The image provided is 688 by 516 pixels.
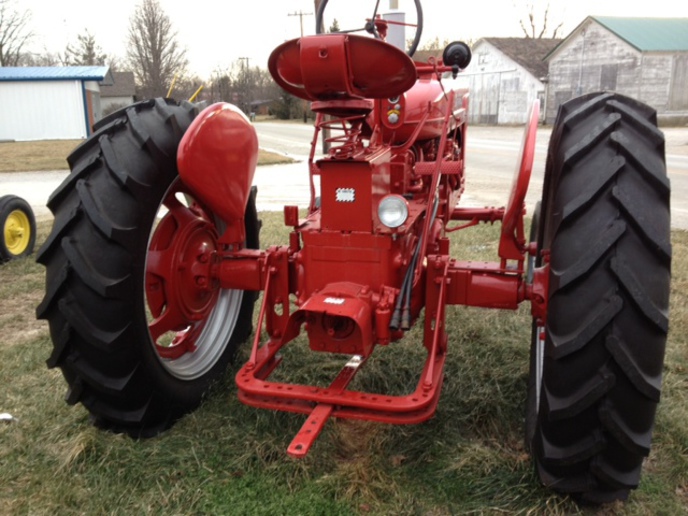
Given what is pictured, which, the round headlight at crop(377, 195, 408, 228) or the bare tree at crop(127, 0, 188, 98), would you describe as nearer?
the round headlight at crop(377, 195, 408, 228)

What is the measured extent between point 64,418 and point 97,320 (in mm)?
871

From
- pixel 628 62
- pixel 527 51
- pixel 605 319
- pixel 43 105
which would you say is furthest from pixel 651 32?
pixel 605 319

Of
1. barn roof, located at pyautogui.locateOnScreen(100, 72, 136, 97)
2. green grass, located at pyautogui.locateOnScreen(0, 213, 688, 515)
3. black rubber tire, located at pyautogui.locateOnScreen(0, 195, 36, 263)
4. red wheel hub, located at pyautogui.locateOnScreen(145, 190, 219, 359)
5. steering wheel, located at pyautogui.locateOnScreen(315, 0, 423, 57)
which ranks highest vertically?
barn roof, located at pyautogui.locateOnScreen(100, 72, 136, 97)

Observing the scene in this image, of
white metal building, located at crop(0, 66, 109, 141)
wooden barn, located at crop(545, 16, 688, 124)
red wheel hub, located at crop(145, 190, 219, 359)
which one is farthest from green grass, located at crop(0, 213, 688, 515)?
white metal building, located at crop(0, 66, 109, 141)

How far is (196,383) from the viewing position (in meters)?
3.27

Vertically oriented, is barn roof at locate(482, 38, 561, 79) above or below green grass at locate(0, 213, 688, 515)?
above

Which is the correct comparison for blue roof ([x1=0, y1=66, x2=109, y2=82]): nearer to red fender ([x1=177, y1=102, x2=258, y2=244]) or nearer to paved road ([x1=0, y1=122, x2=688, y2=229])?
paved road ([x1=0, y1=122, x2=688, y2=229])

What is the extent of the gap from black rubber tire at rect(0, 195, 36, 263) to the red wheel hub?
3907mm

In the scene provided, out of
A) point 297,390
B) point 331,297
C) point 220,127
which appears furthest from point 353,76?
point 297,390

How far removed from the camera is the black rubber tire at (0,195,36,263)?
21.1ft

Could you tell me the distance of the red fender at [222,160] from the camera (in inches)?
111

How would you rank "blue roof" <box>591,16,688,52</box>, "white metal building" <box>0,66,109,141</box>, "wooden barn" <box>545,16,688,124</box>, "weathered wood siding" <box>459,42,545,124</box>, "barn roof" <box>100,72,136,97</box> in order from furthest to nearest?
"barn roof" <box>100,72,136,97</box>, "weathered wood siding" <box>459,42,545,124</box>, "blue roof" <box>591,16,688,52</box>, "wooden barn" <box>545,16,688,124</box>, "white metal building" <box>0,66,109,141</box>

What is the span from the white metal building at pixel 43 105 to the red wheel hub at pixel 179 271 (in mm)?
31314

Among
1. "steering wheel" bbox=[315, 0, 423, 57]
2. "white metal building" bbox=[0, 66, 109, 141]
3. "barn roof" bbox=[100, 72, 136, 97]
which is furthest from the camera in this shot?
"barn roof" bbox=[100, 72, 136, 97]
